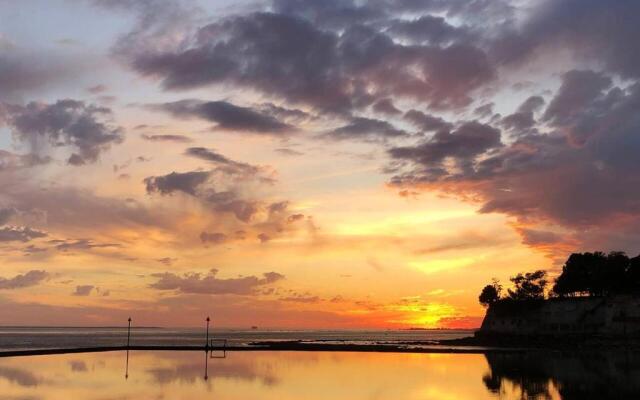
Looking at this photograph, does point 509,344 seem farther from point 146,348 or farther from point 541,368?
point 146,348

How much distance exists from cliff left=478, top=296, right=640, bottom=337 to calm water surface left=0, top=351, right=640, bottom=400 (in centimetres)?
4443

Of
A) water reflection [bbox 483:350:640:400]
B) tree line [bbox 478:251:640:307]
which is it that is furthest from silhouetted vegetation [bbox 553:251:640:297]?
water reflection [bbox 483:350:640:400]

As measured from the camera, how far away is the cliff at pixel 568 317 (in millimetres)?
118812

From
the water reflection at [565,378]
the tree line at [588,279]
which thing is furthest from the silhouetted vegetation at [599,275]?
the water reflection at [565,378]

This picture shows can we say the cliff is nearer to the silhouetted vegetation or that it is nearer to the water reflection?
the silhouetted vegetation

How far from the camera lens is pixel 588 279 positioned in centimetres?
14100

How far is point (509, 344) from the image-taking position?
122 meters

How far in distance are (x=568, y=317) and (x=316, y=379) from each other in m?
91.5

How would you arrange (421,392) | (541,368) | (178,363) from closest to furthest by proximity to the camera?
(421,392) < (541,368) < (178,363)

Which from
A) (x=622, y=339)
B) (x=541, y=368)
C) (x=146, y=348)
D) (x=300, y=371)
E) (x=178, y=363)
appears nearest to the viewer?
(x=300, y=371)

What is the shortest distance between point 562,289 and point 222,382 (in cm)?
11549

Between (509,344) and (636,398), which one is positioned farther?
(509,344)

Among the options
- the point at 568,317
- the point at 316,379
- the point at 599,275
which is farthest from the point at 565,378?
the point at 599,275

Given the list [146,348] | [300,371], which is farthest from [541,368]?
[146,348]
